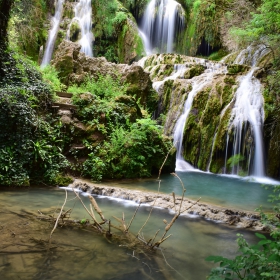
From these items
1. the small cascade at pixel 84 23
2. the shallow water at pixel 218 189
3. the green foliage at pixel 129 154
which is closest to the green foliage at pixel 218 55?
the small cascade at pixel 84 23

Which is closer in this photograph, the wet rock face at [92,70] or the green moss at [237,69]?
the wet rock face at [92,70]

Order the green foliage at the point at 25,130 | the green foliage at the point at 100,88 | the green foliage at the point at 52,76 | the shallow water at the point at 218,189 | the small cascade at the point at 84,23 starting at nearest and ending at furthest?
the shallow water at the point at 218,189 < the green foliage at the point at 25,130 < the green foliage at the point at 52,76 < the green foliage at the point at 100,88 < the small cascade at the point at 84,23

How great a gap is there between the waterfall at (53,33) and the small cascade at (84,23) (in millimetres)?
1200

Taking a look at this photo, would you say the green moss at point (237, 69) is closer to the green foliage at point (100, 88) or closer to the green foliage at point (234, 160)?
the green foliage at point (234, 160)

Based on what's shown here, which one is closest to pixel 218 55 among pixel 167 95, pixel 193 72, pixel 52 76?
pixel 193 72

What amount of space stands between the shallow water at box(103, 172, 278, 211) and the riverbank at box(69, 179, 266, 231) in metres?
0.71

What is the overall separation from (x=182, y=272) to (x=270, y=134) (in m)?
9.19

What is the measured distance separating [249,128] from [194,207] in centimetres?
682

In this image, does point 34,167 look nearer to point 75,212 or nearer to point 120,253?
point 75,212

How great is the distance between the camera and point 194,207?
577cm

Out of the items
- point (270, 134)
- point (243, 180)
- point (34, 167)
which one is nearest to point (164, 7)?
point (270, 134)

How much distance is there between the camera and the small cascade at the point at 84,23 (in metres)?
22.4

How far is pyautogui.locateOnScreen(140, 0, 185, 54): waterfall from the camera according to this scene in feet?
77.6

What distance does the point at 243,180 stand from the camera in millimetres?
10211
